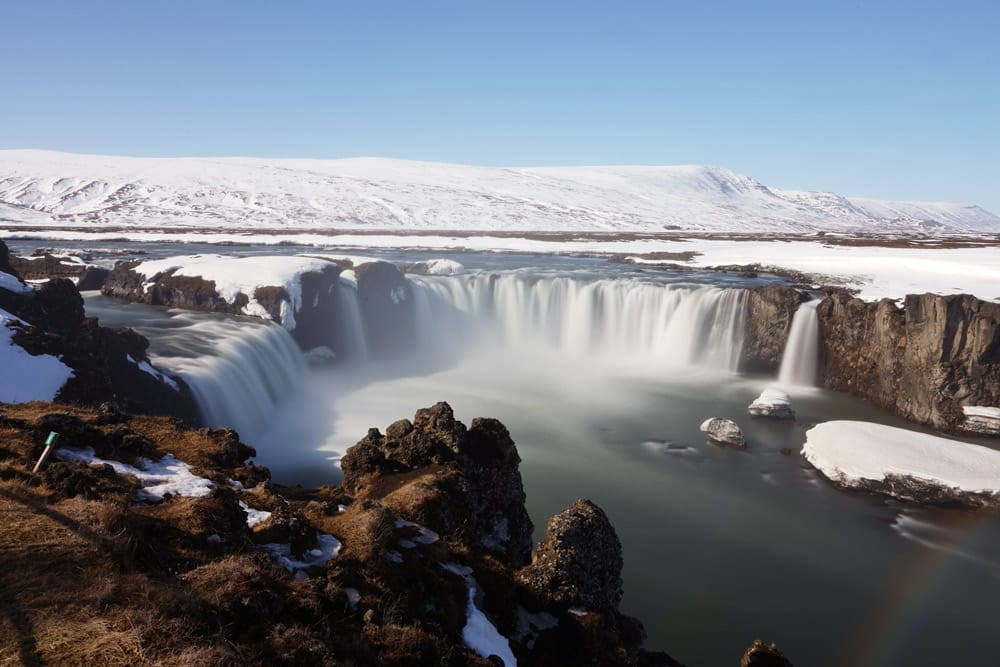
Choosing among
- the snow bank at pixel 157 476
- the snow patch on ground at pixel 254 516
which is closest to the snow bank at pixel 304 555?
the snow patch on ground at pixel 254 516

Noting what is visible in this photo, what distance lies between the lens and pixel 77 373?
1872 centimetres

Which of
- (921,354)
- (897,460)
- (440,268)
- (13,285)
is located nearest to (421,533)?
(897,460)

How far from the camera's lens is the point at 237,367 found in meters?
28.0

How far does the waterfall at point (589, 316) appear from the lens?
135 ft

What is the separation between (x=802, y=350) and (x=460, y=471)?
32.0m

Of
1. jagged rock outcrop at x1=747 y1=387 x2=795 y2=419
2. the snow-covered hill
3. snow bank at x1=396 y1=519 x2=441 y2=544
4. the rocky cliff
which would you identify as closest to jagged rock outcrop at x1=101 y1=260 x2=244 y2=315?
jagged rock outcrop at x1=747 y1=387 x2=795 y2=419

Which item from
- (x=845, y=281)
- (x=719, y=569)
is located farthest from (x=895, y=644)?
(x=845, y=281)

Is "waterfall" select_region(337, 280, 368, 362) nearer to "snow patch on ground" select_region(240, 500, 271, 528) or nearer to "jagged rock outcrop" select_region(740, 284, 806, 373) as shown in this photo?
"jagged rock outcrop" select_region(740, 284, 806, 373)

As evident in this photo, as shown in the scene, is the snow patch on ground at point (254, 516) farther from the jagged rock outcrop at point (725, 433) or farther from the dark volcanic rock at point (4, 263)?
the dark volcanic rock at point (4, 263)

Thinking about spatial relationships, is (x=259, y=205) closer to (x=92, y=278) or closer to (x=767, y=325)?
(x=92, y=278)

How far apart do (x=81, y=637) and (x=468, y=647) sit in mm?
4331

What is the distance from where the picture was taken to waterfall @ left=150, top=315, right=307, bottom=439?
2493cm

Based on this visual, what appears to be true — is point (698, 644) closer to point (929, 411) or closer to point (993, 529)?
point (993, 529)

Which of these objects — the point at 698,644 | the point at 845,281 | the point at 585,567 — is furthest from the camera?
the point at 845,281
